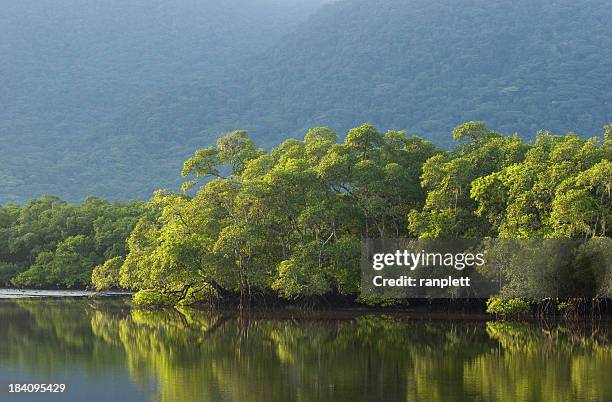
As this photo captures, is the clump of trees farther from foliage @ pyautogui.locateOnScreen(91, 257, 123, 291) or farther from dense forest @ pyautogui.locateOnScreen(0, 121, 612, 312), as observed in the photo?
dense forest @ pyautogui.locateOnScreen(0, 121, 612, 312)

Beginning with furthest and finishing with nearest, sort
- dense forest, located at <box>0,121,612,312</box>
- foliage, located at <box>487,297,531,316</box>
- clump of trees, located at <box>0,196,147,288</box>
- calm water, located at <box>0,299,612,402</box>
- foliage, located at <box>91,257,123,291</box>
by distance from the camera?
clump of trees, located at <box>0,196,147,288</box>
foliage, located at <box>91,257,123,291</box>
foliage, located at <box>487,297,531,316</box>
dense forest, located at <box>0,121,612,312</box>
calm water, located at <box>0,299,612,402</box>

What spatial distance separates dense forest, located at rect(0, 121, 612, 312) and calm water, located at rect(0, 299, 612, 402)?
383cm

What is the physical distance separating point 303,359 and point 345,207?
64.5 feet

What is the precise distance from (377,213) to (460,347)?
16.6 meters

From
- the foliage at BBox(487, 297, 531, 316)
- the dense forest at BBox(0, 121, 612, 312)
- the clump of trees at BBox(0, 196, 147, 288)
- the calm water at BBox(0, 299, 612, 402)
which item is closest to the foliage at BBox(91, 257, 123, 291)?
the dense forest at BBox(0, 121, 612, 312)

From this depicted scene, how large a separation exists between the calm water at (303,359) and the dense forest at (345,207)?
12.6 feet

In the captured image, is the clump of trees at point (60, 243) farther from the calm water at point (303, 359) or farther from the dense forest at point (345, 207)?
the calm water at point (303, 359)

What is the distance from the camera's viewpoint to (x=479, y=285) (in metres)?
45.5

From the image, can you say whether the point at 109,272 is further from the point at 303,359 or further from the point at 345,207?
the point at 303,359

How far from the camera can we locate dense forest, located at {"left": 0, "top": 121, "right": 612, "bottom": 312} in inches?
1673

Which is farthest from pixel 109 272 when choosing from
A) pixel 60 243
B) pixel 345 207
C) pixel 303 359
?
pixel 303 359

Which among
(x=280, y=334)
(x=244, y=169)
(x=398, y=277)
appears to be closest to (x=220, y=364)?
(x=280, y=334)

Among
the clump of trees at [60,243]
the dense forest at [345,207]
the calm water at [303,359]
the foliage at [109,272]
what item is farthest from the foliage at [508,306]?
the clump of trees at [60,243]

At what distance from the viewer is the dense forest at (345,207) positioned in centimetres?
4250
